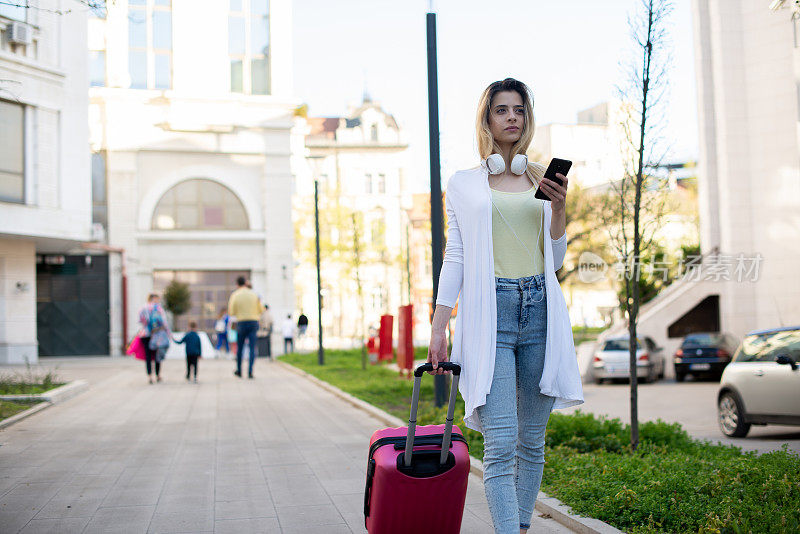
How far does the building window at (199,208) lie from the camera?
38.5m

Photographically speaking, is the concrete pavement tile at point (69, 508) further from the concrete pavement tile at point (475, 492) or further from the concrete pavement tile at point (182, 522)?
the concrete pavement tile at point (475, 492)

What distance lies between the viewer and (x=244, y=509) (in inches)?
243

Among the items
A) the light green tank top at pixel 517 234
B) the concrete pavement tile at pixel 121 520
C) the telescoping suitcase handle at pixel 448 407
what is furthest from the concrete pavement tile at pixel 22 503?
the light green tank top at pixel 517 234

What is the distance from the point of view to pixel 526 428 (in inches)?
161

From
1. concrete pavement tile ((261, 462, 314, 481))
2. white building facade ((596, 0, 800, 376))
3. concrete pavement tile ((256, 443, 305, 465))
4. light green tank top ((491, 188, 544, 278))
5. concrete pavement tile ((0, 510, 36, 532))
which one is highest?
white building facade ((596, 0, 800, 376))

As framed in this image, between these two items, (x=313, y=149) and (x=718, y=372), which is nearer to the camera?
(x=718, y=372)

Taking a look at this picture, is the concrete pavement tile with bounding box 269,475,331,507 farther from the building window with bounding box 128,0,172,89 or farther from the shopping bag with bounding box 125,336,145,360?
the building window with bounding box 128,0,172,89

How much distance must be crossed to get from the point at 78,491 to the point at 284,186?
110 ft

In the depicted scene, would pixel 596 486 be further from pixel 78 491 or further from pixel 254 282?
pixel 254 282

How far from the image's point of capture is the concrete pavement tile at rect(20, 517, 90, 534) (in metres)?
5.47

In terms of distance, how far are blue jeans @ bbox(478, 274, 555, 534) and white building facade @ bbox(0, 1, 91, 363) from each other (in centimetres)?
2392

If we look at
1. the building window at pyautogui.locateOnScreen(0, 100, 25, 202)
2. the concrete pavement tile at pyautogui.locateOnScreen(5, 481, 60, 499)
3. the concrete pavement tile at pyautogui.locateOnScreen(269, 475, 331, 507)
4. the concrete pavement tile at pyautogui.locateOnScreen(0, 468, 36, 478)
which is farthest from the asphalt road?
the building window at pyautogui.locateOnScreen(0, 100, 25, 202)

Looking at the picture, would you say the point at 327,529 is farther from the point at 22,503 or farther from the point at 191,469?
the point at 191,469

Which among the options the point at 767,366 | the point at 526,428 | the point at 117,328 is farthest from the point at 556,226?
the point at 117,328
